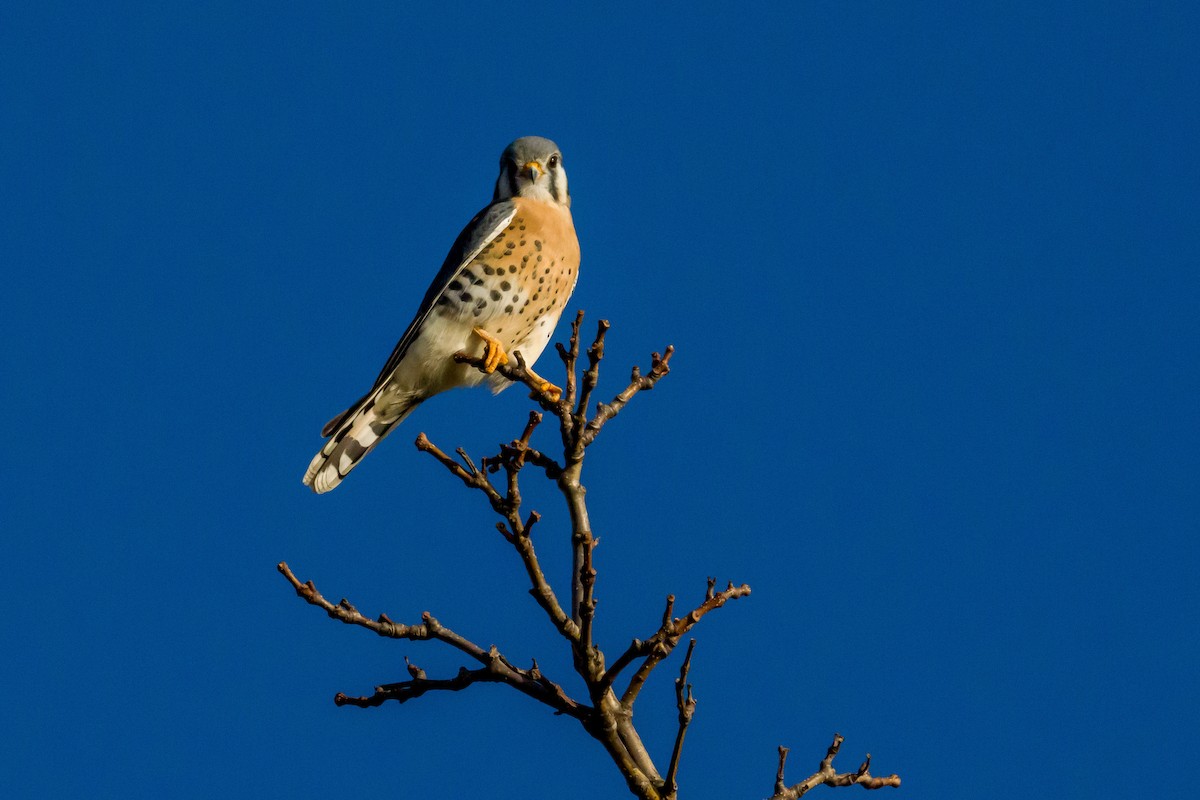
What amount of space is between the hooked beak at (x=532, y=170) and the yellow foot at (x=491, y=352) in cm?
78

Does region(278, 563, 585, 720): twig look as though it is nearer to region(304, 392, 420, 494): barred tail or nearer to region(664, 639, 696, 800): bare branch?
region(664, 639, 696, 800): bare branch

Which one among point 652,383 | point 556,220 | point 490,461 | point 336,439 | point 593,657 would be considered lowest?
point 593,657

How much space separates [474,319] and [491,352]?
0.54 feet

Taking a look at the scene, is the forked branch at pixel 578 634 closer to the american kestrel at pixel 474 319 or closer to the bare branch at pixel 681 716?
the bare branch at pixel 681 716

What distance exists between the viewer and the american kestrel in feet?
16.0

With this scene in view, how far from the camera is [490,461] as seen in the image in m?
3.08

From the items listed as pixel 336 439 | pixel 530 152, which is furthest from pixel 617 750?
pixel 530 152

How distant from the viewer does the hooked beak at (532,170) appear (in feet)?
17.3

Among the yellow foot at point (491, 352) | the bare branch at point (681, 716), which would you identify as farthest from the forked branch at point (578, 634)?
the yellow foot at point (491, 352)

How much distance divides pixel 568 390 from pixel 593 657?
0.67 meters

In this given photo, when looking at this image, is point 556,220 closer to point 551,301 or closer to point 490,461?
point 551,301

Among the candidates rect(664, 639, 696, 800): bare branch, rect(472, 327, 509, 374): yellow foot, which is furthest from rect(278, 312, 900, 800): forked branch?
rect(472, 327, 509, 374): yellow foot

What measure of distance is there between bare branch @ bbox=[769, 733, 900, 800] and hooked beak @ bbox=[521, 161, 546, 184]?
3101mm

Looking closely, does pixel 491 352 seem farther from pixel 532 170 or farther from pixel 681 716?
pixel 681 716
